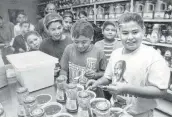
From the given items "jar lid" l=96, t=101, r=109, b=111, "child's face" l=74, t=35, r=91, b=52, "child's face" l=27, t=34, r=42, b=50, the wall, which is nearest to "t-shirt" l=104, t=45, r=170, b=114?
"child's face" l=74, t=35, r=91, b=52

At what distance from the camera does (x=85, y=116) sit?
778mm

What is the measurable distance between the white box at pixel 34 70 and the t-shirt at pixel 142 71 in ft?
1.66

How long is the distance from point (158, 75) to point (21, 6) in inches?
261

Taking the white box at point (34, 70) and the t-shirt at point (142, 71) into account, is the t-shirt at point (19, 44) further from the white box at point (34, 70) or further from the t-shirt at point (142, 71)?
the t-shirt at point (142, 71)

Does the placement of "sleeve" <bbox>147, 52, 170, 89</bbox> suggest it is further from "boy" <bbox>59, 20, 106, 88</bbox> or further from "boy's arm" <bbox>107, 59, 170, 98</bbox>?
"boy" <bbox>59, 20, 106, 88</bbox>

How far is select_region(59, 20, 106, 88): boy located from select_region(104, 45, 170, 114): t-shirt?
0.27 m

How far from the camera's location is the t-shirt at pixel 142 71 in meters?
0.94

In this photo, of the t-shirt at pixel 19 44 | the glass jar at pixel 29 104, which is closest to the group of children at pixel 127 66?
the glass jar at pixel 29 104

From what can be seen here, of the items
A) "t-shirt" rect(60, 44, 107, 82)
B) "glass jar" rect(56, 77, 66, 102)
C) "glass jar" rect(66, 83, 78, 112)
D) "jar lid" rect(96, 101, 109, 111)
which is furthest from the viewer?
"t-shirt" rect(60, 44, 107, 82)

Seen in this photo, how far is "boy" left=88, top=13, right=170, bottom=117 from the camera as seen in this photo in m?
0.92

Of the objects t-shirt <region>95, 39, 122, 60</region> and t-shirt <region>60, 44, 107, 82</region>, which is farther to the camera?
t-shirt <region>95, 39, 122, 60</region>

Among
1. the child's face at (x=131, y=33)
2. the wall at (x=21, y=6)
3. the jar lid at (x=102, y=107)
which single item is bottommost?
the jar lid at (x=102, y=107)

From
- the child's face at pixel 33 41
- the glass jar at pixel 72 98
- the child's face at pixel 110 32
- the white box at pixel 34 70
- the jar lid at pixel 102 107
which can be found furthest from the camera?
the child's face at pixel 110 32

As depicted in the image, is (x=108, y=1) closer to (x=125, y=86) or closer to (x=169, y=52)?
(x=169, y=52)
